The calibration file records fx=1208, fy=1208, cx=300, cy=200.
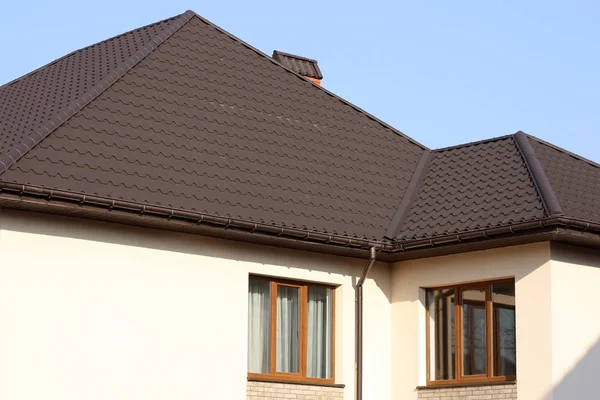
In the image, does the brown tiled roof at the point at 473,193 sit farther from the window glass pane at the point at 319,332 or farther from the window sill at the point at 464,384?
the window sill at the point at 464,384

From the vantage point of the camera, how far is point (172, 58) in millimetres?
22125

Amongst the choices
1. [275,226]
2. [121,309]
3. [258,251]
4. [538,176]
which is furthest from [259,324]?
[538,176]

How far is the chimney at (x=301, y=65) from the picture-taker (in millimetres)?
26453

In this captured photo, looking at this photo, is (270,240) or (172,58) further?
(172,58)

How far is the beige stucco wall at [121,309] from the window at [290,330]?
0.40 metres

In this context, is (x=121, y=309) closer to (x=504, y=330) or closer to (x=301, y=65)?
(x=504, y=330)

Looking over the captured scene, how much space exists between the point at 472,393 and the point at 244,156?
18.1ft

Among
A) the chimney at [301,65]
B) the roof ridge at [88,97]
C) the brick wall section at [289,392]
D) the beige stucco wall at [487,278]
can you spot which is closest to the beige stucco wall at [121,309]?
the brick wall section at [289,392]

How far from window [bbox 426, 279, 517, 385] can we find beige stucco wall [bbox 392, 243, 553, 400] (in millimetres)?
201

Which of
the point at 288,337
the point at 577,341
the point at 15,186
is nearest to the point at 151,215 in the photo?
the point at 15,186

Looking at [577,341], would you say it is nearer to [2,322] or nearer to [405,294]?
[405,294]

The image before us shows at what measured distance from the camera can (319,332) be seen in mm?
20406

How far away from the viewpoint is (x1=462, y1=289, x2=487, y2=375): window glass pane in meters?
19.7

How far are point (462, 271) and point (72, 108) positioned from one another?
22.6 ft
